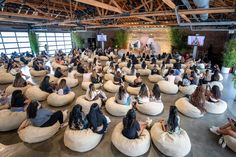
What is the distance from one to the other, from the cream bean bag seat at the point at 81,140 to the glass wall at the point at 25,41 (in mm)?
13468

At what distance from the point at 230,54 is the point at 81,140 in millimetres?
10002

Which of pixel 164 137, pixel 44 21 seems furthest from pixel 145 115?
pixel 44 21

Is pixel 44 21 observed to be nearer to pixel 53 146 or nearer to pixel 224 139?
pixel 53 146

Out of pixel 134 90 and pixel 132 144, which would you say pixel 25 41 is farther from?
pixel 132 144

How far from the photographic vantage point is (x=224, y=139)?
3338 mm

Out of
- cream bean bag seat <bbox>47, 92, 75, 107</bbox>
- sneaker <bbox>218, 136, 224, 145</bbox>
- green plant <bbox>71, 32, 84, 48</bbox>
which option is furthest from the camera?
green plant <bbox>71, 32, 84, 48</bbox>

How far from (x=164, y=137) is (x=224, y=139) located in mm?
1471

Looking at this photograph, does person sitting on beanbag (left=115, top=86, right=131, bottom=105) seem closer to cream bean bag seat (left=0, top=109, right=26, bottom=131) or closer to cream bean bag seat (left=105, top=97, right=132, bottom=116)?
cream bean bag seat (left=105, top=97, right=132, bottom=116)

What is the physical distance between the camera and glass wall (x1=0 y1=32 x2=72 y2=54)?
501 inches

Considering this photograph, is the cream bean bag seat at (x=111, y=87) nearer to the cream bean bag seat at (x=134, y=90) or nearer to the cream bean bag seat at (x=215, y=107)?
the cream bean bag seat at (x=134, y=90)

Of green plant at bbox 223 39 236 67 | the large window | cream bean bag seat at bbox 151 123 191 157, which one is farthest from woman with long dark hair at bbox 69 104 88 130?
the large window

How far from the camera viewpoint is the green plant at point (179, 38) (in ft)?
41.3

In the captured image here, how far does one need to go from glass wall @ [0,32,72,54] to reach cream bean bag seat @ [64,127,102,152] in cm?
1347

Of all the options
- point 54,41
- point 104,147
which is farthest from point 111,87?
point 54,41
